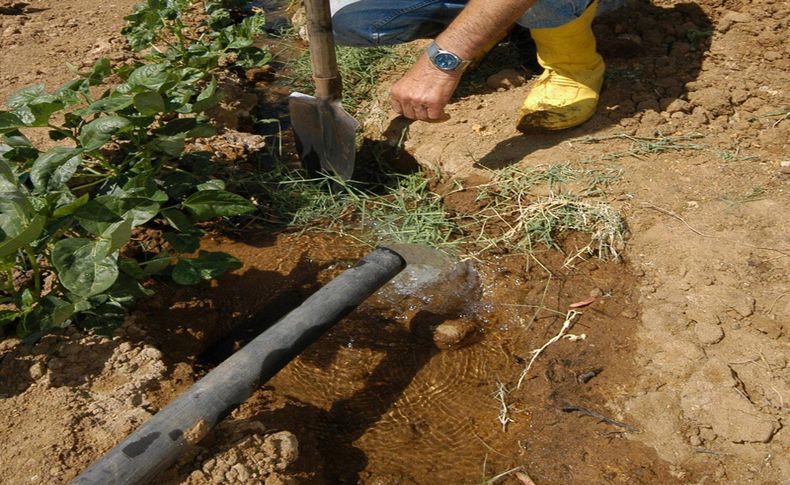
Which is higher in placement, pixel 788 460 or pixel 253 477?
pixel 253 477

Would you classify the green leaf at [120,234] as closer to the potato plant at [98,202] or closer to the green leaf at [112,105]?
the potato plant at [98,202]

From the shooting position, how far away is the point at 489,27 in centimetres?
252

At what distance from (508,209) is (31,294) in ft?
5.43

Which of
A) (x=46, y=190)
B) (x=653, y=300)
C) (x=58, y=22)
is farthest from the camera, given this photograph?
(x=58, y=22)

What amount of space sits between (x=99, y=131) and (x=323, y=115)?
42.7 inches

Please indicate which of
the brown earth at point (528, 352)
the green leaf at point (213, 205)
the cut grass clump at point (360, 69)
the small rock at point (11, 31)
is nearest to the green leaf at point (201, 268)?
the green leaf at point (213, 205)

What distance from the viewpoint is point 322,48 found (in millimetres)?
2838

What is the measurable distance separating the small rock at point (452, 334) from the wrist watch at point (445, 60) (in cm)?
90

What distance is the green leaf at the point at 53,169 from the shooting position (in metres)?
2.01

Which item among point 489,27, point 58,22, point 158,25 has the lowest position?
point 58,22

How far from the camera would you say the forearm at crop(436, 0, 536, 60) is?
246cm

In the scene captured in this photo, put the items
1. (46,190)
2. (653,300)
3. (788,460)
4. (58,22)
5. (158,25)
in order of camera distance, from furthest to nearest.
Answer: (58,22) → (158,25) → (653,300) → (46,190) → (788,460)

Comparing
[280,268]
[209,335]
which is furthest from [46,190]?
[280,268]

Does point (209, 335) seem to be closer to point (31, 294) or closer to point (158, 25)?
point (31, 294)
